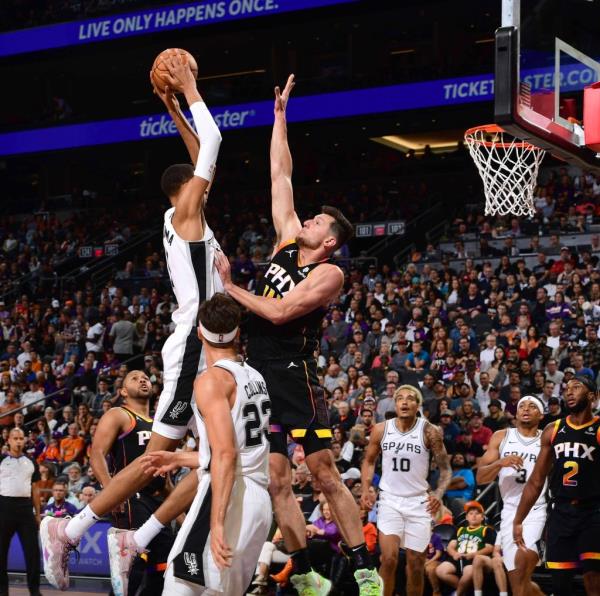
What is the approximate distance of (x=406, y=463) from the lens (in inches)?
413

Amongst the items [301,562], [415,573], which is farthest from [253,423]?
[415,573]

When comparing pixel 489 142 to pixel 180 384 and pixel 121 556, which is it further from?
pixel 121 556

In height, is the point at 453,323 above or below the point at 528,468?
above

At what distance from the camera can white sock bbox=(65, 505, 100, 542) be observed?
6.65 m

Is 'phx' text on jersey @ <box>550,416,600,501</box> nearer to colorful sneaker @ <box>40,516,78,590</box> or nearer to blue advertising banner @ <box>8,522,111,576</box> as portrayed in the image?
colorful sneaker @ <box>40,516,78,590</box>

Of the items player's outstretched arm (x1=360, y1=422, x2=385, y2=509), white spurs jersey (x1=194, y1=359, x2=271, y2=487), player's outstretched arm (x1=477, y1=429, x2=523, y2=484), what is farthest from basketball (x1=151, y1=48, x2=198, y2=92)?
player's outstretched arm (x1=477, y1=429, x2=523, y2=484)

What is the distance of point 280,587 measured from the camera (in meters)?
12.2

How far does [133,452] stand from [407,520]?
10.4ft

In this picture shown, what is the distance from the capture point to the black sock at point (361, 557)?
6.62 metres

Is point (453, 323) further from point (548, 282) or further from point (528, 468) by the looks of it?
point (528, 468)

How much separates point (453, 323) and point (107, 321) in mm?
8913

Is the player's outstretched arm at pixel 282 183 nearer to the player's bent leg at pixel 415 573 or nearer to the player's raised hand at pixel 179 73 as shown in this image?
the player's raised hand at pixel 179 73

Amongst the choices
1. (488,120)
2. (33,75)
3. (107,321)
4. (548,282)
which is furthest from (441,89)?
(33,75)

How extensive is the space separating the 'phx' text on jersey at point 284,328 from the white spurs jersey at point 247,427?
1157 millimetres
